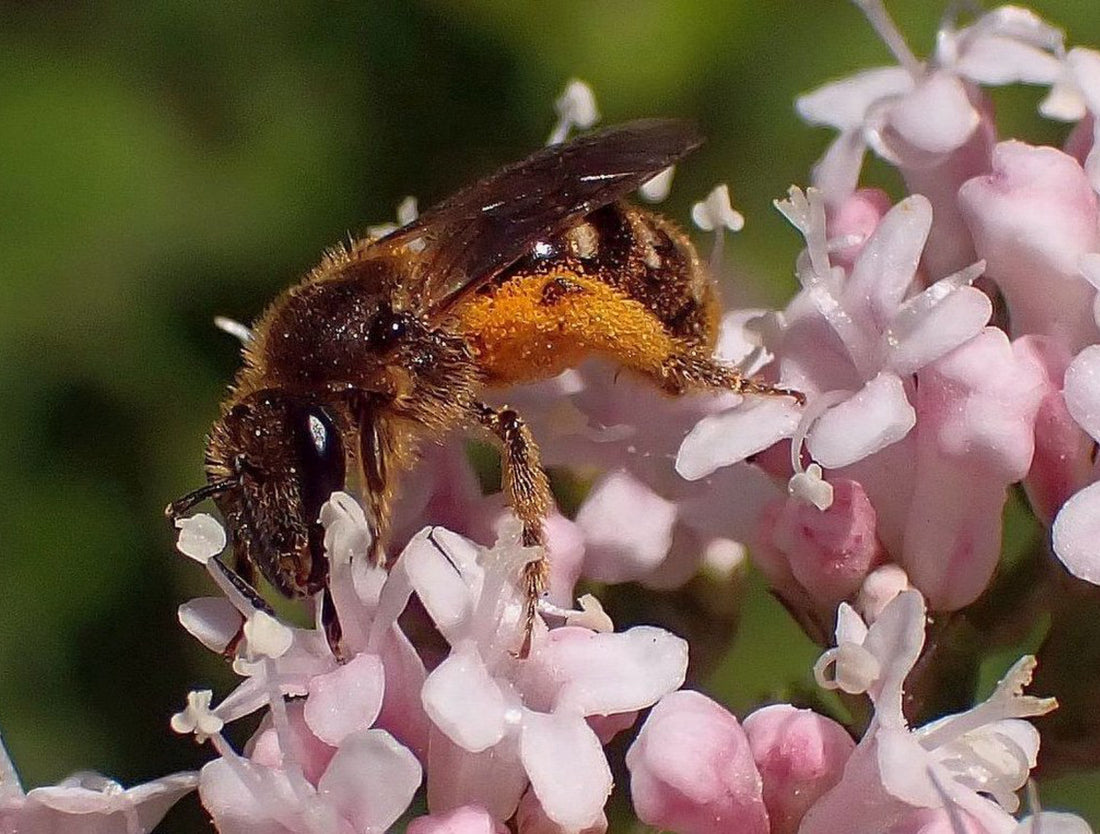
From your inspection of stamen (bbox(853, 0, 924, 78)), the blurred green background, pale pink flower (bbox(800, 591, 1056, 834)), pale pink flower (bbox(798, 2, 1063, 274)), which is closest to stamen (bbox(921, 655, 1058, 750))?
pale pink flower (bbox(800, 591, 1056, 834))

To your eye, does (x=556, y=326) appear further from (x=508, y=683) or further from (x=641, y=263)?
(x=508, y=683)

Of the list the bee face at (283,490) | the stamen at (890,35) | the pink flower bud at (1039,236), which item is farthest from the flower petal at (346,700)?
the stamen at (890,35)

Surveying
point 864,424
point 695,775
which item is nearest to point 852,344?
point 864,424

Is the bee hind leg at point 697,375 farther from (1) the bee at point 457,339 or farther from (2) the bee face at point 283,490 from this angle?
(2) the bee face at point 283,490

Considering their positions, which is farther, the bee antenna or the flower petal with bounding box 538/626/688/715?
the bee antenna

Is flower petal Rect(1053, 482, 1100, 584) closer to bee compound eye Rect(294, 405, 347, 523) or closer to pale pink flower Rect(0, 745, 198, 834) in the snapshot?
bee compound eye Rect(294, 405, 347, 523)

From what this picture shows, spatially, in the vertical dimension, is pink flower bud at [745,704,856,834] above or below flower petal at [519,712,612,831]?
below
